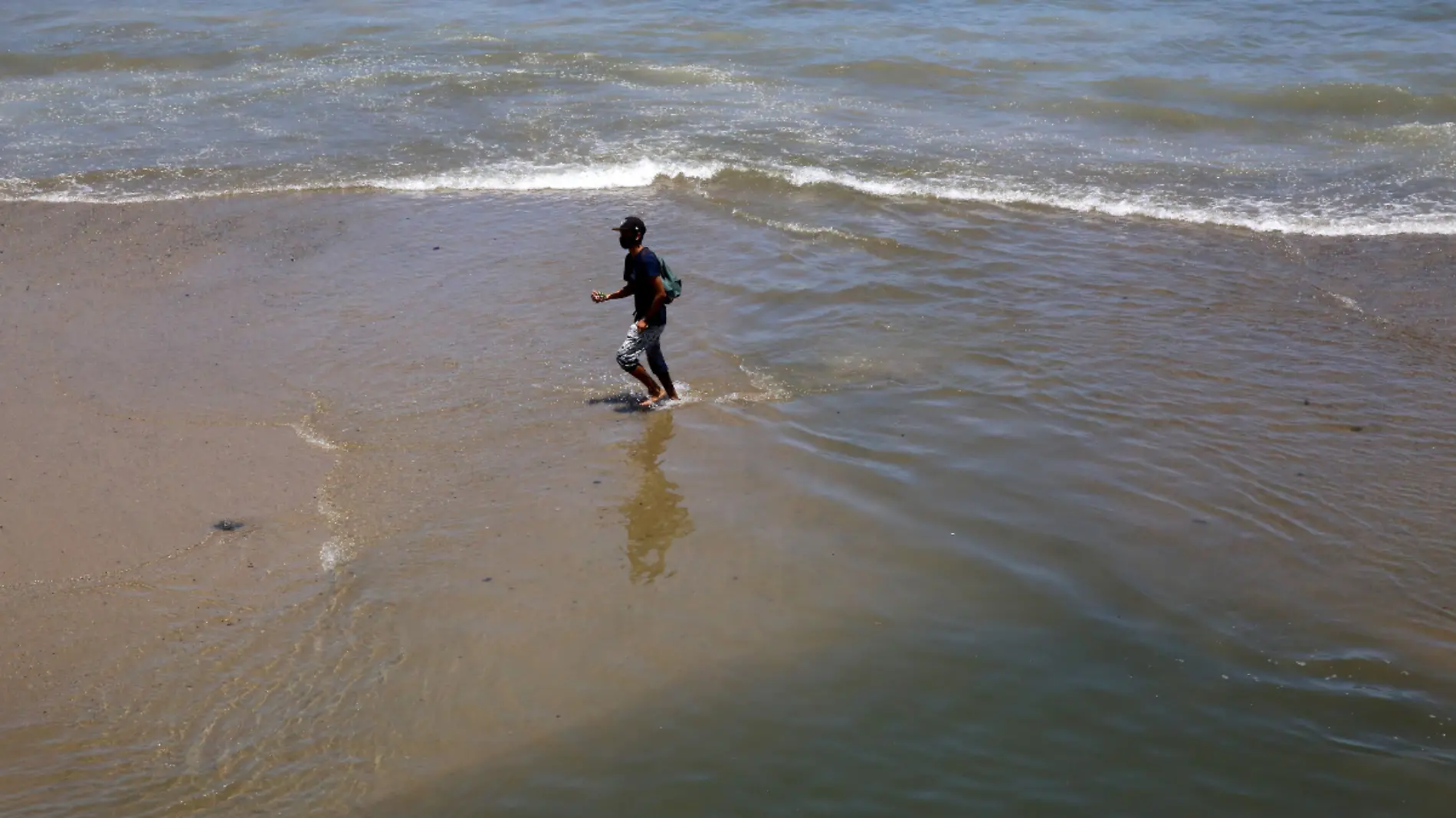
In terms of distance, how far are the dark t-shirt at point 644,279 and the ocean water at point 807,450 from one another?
66 centimetres

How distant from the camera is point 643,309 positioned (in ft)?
25.9

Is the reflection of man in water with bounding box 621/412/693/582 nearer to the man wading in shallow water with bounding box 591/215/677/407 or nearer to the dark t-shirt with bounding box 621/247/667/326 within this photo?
the man wading in shallow water with bounding box 591/215/677/407

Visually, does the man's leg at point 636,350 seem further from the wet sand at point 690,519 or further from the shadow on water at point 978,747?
the shadow on water at point 978,747

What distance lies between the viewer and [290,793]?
15.6ft

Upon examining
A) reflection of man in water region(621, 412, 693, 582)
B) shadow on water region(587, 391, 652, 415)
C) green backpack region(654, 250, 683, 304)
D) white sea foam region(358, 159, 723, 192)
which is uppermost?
white sea foam region(358, 159, 723, 192)

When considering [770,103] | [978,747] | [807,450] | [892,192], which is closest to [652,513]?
[807,450]

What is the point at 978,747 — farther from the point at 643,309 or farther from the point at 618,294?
the point at 618,294

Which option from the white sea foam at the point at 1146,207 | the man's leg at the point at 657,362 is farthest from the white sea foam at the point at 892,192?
the man's leg at the point at 657,362

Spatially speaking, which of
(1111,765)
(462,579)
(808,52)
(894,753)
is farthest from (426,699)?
(808,52)

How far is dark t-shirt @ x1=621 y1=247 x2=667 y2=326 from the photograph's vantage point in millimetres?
7699

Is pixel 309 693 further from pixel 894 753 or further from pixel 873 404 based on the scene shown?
pixel 873 404

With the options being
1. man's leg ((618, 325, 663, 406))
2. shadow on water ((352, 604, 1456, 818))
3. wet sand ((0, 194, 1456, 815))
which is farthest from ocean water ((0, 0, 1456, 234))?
shadow on water ((352, 604, 1456, 818))

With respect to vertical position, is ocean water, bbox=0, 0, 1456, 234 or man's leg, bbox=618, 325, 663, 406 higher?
ocean water, bbox=0, 0, 1456, 234

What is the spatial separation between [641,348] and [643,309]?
0.89 feet
